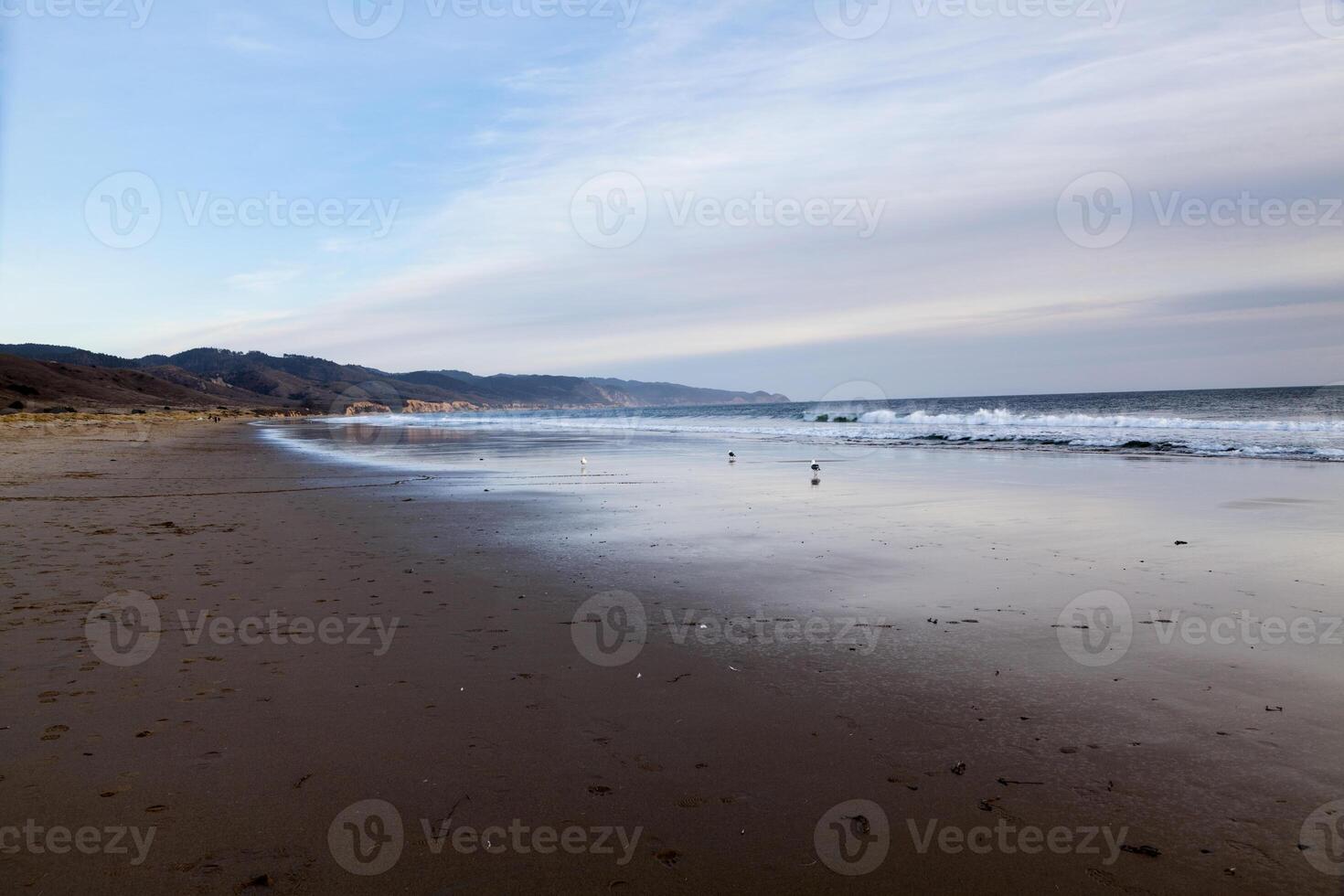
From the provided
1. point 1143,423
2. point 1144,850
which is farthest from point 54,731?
point 1143,423

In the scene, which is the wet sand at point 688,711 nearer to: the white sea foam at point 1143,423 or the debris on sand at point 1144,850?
the debris on sand at point 1144,850

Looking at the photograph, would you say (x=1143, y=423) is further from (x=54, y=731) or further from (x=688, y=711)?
(x=54, y=731)

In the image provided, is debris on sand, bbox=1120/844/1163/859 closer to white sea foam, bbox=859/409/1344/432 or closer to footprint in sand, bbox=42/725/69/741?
footprint in sand, bbox=42/725/69/741

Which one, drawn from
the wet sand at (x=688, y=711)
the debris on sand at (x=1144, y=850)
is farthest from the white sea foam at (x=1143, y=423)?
the debris on sand at (x=1144, y=850)

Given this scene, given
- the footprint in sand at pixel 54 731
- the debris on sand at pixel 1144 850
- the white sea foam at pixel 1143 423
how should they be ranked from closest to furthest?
the debris on sand at pixel 1144 850, the footprint in sand at pixel 54 731, the white sea foam at pixel 1143 423

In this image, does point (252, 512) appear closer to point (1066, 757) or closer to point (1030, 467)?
point (1066, 757)

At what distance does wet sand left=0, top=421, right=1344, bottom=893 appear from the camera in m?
3.10

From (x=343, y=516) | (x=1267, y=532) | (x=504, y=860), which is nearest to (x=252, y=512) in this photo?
(x=343, y=516)

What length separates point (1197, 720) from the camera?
14.1 ft

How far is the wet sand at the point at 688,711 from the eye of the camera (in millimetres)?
3102

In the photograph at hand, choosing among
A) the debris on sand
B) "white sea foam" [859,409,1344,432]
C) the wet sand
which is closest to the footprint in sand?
the wet sand

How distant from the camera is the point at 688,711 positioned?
14.8 feet

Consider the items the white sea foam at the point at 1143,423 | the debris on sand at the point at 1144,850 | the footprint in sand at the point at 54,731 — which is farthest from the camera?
the white sea foam at the point at 1143,423

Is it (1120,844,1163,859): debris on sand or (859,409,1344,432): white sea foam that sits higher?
(859,409,1344,432): white sea foam
